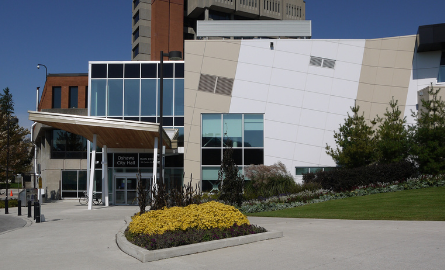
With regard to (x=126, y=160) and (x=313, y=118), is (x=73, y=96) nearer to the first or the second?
(x=126, y=160)

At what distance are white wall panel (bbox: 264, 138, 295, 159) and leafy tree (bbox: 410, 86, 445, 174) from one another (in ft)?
28.4

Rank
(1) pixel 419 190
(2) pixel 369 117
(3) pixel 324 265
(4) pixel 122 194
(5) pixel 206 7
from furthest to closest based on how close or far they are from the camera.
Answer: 1. (5) pixel 206 7
2. (4) pixel 122 194
3. (2) pixel 369 117
4. (1) pixel 419 190
5. (3) pixel 324 265

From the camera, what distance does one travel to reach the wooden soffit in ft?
76.3

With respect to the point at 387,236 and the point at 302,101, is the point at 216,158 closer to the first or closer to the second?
the point at 302,101

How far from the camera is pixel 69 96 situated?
44.0 metres

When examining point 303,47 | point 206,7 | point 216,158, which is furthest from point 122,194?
point 206,7

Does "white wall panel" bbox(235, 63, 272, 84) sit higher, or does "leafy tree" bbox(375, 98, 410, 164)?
"white wall panel" bbox(235, 63, 272, 84)

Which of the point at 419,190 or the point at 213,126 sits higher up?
the point at 213,126

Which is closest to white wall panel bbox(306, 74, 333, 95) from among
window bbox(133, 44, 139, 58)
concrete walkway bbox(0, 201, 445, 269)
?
concrete walkway bbox(0, 201, 445, 269)

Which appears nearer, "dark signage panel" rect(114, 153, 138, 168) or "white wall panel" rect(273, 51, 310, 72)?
"white wall panel" rect(273, 51, 310, 72)

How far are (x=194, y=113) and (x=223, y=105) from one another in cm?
225

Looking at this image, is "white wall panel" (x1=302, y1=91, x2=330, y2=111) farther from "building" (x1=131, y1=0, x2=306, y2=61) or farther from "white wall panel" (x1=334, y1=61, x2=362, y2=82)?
"building" (x1=131, y1=0, x2=306, y2=61)

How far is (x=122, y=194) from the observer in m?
33.0

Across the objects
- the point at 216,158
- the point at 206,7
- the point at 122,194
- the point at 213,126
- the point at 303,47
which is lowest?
the point at 122,194
